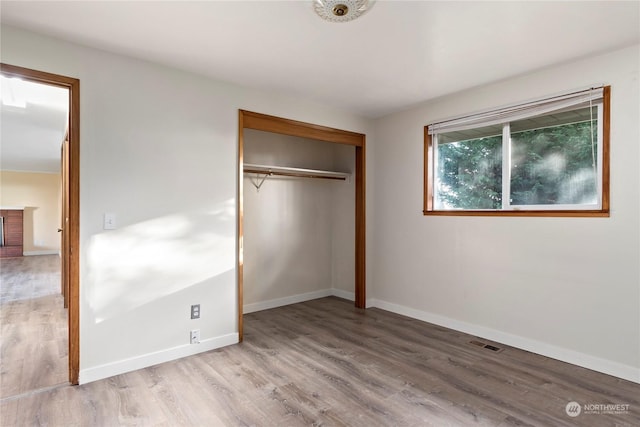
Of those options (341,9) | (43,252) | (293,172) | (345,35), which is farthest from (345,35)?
(43,252)

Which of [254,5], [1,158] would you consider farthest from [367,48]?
[1,158]

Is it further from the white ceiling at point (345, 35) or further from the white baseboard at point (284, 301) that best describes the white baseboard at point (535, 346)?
the white ceiling at point (345, 35)

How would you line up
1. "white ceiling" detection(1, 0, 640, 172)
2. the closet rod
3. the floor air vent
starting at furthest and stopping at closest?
the closet rod → the floor air vent → "white ceiling" detection(1, 0, 640, 172)

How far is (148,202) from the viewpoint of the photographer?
2.74m

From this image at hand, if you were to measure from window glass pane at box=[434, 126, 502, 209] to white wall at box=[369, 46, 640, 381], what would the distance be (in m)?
0.20

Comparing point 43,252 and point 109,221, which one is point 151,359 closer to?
point 109,221

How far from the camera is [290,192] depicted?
464 centimetres

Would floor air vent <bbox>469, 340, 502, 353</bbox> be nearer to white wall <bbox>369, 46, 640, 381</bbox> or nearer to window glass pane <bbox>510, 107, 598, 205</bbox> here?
white wall <bbox>369, 46, 640, 381</bbox>

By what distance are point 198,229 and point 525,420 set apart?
8.74 ft

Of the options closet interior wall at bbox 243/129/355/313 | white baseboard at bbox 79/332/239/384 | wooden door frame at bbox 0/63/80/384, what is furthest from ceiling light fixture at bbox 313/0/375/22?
white baseboard at bbox 79/332/239/384

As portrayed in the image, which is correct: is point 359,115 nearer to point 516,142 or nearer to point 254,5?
point 516,142

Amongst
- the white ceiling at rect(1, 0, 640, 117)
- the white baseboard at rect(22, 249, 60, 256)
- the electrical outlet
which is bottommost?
the white baseboard at rect(22, 249, 60, 256)

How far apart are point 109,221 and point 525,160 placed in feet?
11.4

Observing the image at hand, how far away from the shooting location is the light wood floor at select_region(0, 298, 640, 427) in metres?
2.04
